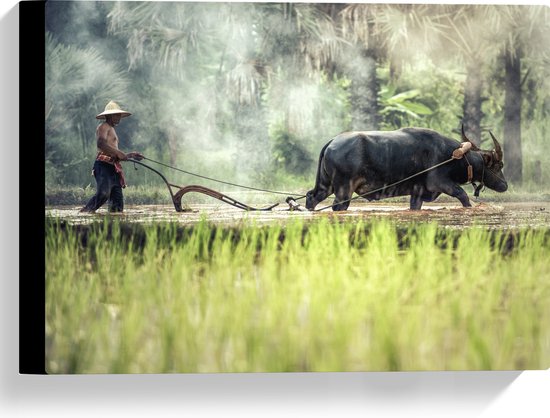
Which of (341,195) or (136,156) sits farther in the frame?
(341,195)

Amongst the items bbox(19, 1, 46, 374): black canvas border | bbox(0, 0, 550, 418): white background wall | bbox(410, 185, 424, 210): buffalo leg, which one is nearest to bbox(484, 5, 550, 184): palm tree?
bbox(410, 185, 424, 210): buffalo leg

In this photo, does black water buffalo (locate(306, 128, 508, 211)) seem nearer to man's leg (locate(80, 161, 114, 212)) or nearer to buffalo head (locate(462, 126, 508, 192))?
buffalo head (locate(462, 126, 508, 192))

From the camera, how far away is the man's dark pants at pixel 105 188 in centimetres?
303

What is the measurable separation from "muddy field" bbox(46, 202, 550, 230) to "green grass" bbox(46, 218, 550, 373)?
0.13ft

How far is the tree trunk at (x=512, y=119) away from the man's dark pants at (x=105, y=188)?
1776mm

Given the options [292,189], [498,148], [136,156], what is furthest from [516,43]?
[136,156]

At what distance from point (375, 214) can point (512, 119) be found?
0.78m

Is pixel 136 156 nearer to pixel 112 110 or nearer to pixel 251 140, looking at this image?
pixel 112 110

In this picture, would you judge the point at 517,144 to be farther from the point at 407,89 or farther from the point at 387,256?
the point at 387,256

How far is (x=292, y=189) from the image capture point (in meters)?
3.07

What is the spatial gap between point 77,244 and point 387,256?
54.8 inches

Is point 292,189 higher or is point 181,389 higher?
point 292,189

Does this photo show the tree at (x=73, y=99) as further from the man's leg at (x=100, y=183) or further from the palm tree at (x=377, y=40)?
the palm tree at (x=377, y=40)

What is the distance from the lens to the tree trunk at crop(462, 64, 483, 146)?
10.3 ft
